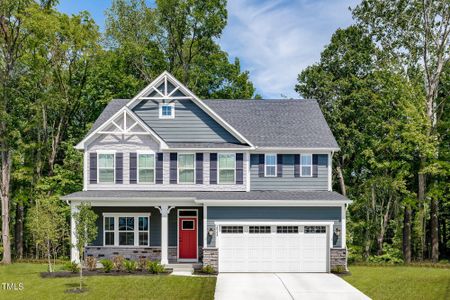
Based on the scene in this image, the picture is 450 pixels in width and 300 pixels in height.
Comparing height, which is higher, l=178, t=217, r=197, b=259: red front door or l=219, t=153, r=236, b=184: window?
l=219, t=153, r=236, b=184: window

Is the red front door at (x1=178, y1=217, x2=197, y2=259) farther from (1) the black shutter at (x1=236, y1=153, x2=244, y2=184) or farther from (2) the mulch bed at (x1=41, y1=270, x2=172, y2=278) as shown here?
(2) the mulch bed at (x1=41, y1=270, x2=172, y2=278)

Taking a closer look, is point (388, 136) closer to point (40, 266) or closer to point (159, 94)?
point (159, 94)

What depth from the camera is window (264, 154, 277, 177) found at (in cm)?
2469

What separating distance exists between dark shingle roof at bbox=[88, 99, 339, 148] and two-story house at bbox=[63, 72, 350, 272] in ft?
0.36

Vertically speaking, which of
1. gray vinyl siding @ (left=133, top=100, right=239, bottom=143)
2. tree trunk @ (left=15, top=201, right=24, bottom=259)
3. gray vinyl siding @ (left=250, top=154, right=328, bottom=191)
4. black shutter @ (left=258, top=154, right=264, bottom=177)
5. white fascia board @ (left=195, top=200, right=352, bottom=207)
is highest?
gray vinyl siding @ (left=133, top=100, right=239, bottom=143)

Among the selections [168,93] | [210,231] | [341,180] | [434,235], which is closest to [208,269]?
[210,231]

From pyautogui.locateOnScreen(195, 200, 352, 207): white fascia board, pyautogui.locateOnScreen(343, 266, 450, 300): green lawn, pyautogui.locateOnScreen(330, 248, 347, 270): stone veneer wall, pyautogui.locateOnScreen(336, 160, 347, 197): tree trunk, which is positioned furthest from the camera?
pyautogui.locateOnScreen(336, 160, 347, 197): tree trunk

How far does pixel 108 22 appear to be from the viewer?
139ft

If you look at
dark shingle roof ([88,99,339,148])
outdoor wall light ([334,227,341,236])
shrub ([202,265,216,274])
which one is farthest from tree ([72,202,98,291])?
outdoor wall light ([334,227,341,236])

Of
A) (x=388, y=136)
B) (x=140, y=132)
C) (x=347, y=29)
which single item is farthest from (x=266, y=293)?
(x=347, y=29)

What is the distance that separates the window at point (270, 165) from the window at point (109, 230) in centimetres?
836

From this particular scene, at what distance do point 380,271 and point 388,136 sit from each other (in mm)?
11376

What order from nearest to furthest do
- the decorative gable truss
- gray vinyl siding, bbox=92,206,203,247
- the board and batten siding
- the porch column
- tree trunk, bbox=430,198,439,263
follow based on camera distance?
the porch column, gray vinyl siding, bbox=92,206,203,247, the board and batten siding, the decorative gable truss, tree trunk, bbox=430,198,439,263

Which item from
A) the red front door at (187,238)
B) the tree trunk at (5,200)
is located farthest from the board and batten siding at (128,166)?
the tree trunk at (5,200)
